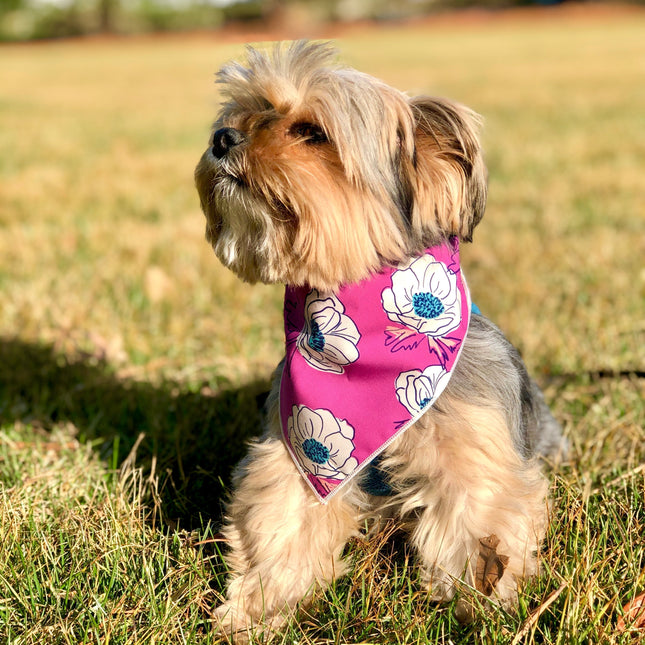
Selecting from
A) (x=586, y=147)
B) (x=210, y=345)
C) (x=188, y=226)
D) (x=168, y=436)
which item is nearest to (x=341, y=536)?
(x=168, y=436)

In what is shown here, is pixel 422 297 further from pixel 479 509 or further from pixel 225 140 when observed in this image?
pixel 225 140

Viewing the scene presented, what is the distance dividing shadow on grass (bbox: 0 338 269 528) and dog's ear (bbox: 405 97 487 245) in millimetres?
1381

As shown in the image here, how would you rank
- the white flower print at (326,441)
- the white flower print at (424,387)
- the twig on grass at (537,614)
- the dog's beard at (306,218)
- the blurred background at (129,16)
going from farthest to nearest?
the blurred background at (129,16) → the white flower print at (326,441) → the white flower print at (424,387) → the dog's beard at (306,218) → the twig on grass at (537,614)

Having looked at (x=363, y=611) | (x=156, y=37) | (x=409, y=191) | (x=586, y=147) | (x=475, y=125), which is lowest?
(x=156, y=37)

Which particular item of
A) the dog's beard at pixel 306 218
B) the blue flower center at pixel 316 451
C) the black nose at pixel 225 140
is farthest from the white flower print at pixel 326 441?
the black nose at pixel 225 140

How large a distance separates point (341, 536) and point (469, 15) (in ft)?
209

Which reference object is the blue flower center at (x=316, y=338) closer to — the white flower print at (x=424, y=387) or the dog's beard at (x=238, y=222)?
the dog's beard at (x=238, y=222)

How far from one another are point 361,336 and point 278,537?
75 centimetres

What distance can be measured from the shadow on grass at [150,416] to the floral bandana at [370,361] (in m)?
0.64

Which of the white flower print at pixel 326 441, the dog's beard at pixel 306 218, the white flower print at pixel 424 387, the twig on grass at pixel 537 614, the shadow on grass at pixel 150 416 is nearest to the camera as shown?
the twig on grass at pixel 537 614

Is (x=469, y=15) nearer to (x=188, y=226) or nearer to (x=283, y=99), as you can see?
(x=188, y=226)

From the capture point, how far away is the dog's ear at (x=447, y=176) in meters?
2.42

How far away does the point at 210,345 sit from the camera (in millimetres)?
4816

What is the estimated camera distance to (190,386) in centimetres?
421
